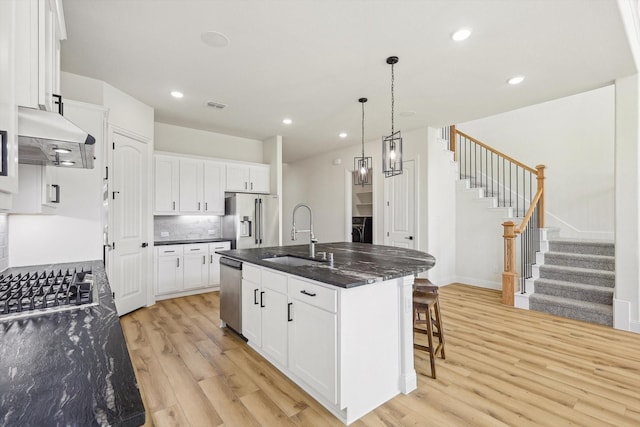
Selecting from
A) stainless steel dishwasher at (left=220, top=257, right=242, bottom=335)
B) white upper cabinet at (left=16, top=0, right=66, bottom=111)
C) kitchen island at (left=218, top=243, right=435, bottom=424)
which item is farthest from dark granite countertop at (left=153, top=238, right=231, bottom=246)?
white upper cabinet at (left=16, top=0, right=66, bottom=111)

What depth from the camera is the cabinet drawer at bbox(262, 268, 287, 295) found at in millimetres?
2373

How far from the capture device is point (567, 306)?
3818 mm

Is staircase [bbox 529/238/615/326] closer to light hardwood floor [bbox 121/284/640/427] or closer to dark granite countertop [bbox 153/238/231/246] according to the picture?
light hardwood floor [bbox 121/284/640/427]

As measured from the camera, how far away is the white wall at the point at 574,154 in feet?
16.2

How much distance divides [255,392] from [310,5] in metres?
2.88

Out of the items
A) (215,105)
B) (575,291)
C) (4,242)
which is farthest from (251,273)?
(575,291)

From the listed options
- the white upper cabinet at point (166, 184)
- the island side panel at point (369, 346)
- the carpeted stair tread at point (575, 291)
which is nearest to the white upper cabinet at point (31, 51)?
the island side panel at point (369, 346)

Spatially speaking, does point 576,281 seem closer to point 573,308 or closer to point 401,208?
point 573,308

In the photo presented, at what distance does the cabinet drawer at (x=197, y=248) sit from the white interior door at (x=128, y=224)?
67 cm

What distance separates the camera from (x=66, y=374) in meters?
0.80

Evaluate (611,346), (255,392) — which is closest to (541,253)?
(611,346)

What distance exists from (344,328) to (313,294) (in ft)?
1.02

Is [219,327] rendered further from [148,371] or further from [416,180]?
[416,180]

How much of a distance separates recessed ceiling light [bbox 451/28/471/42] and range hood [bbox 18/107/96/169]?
2.73m
